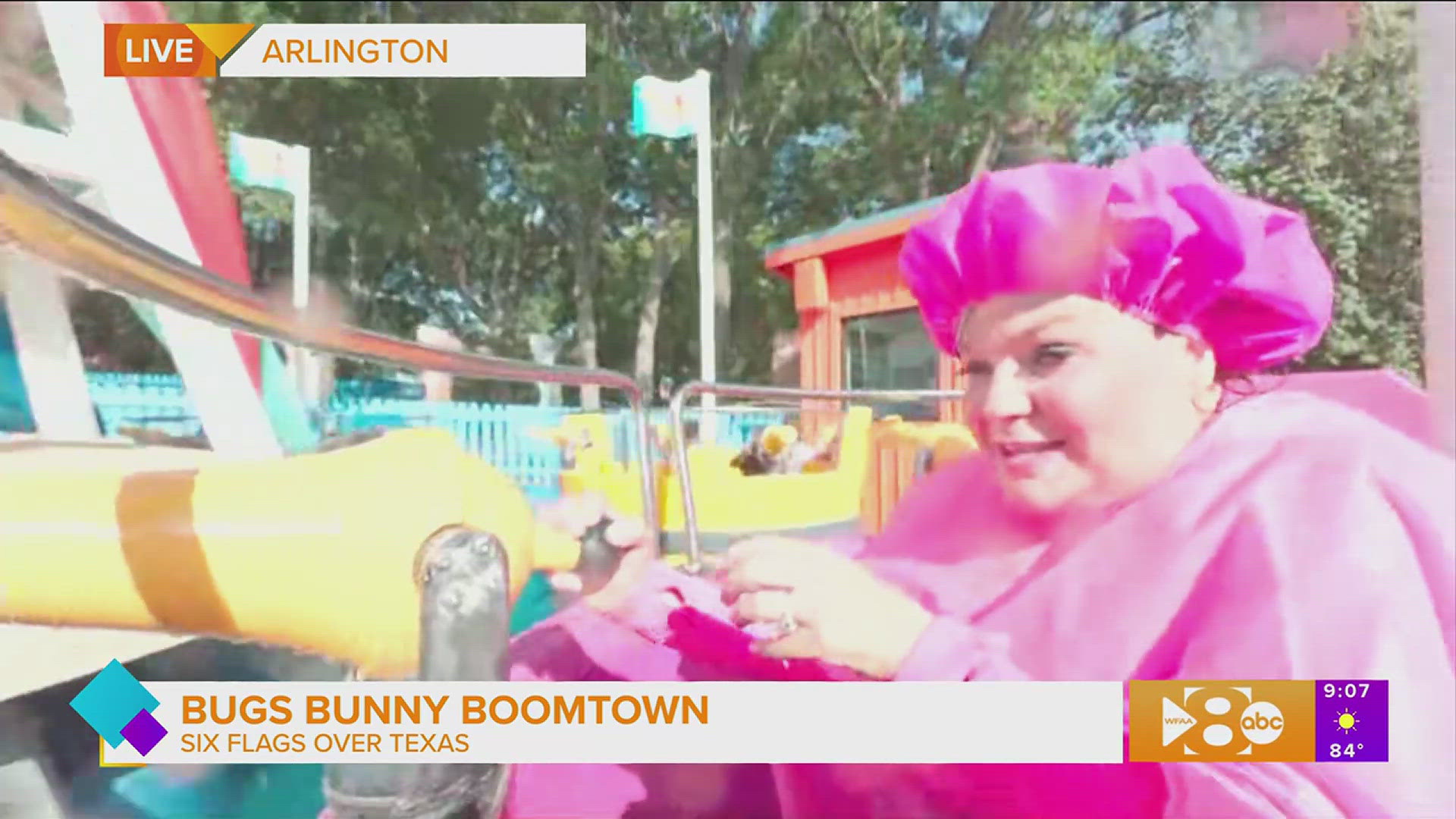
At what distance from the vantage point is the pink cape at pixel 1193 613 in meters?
0.78

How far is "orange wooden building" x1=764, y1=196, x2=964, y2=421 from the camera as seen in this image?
890 mm

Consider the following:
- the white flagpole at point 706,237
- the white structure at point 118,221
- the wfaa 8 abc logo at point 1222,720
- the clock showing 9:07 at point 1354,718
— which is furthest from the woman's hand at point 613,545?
the clock showing 9:07 at point 1354,718

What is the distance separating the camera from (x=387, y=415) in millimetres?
880

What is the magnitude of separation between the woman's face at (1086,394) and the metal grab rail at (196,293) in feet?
0.88

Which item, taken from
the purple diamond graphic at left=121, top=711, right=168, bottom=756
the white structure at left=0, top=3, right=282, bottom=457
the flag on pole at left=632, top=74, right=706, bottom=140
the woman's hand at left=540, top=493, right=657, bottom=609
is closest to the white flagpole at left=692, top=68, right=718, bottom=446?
the flag on pole at left=632, top=74, right=706, bottom=140

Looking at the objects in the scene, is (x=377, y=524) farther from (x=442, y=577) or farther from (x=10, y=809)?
(x=10, y=809)

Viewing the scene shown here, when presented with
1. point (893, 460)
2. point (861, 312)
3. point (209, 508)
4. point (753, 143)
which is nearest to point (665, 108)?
point (753, 143)

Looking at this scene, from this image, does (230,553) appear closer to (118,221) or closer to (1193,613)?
(118,221)

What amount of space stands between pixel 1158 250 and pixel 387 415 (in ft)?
1.79

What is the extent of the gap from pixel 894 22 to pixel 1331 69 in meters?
0.31

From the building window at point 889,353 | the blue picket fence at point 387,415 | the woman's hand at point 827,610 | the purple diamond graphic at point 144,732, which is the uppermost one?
the building window at point 889,353

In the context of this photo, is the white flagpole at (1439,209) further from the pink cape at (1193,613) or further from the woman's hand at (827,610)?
the woman's hand at (827,610)

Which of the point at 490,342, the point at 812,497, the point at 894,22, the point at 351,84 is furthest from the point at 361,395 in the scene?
the point at 894,22

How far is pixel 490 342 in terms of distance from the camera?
0.89 meters
